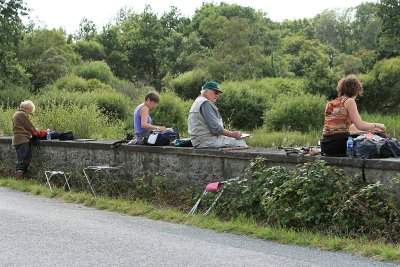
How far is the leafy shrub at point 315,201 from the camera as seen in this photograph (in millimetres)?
7914

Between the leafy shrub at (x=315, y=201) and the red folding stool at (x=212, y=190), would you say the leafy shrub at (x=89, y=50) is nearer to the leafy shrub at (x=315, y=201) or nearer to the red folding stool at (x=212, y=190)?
the red folding stool at (x=212, y=190)

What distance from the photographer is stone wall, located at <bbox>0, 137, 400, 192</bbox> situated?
8.46 meters

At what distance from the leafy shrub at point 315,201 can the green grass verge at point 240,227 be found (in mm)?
245

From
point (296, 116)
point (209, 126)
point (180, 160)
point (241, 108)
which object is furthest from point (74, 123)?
point (241, 108)

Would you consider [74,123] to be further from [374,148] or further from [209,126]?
[374,148]

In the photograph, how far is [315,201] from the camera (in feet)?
27.8

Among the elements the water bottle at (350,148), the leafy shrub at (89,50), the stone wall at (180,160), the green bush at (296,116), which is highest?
the leafy shrub at (89,50)

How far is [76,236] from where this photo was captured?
8.34 meters

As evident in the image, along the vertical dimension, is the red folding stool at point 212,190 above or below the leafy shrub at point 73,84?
below

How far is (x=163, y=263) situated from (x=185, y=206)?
4.04 metres

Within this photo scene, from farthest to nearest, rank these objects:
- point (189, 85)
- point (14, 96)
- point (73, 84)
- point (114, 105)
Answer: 1. point (189, 85)
2. point (73, 84)
3. point (14, 96)
4. point (114, 105)

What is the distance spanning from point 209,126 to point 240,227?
256 centimetres

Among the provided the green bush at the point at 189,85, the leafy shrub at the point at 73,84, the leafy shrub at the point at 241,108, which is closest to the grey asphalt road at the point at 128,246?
the leafy shrub at the point at 241,108

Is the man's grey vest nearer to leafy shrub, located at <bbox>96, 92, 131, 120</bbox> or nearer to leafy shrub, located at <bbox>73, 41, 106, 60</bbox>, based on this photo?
leafy shrub, located at <bbox>96, 92, 131, 120</bbox>
